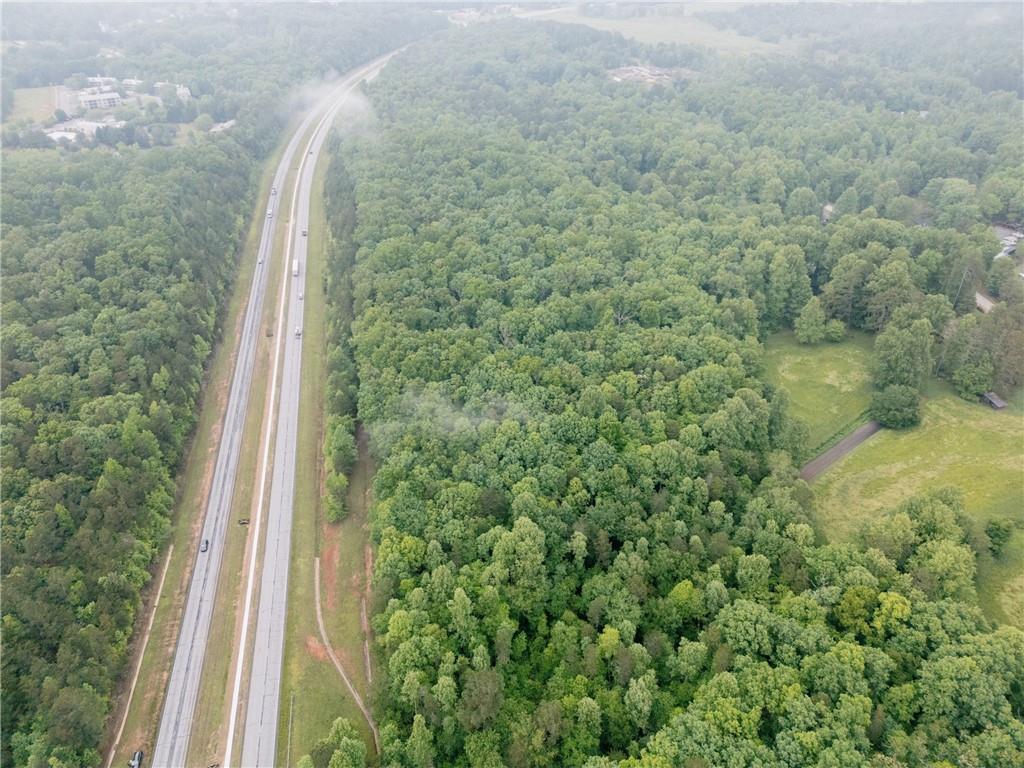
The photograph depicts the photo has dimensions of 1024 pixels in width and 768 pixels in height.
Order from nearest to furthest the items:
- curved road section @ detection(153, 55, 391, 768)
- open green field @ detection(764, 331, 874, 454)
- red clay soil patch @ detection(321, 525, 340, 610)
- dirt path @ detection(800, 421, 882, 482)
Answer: curved road section @ detection(153, 55, 391, 768)
red clay soil patch @ detection(321, 525, 340, 610)
dirt path @ detection(800, 421, 882, 482)
open green field @ detection(764, 331, 874, 454)

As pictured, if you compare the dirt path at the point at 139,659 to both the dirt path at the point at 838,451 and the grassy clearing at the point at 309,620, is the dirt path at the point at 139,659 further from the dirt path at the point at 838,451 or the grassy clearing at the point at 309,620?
the dirt path at the point at 838,451

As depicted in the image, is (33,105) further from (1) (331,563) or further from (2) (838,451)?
(2) (838,451)

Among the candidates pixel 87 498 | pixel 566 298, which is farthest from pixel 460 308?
pixel 87 498

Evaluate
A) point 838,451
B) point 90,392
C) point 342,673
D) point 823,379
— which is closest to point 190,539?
point 90,392

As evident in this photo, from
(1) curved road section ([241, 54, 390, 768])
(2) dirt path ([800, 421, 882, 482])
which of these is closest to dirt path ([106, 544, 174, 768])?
(1) curved road section ([241, 54, 390, 768])

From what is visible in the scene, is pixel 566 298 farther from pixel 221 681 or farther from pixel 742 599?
pixel 221 681

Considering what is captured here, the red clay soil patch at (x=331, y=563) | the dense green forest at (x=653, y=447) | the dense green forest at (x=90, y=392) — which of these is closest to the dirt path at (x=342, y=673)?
the red clay soil patch at (x=331, y=563)

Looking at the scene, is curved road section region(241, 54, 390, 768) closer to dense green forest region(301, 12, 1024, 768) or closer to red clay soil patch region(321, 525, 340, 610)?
red clay soil patch region(321, 525, 340, 610)
